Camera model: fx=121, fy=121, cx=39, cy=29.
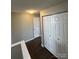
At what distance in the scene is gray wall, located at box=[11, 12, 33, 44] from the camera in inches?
339

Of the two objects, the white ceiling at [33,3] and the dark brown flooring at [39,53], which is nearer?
the white ceiling at [33,3]

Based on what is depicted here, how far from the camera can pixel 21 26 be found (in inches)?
353

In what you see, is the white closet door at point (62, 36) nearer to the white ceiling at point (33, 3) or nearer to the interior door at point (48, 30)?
the white ceiling at point (33, 3)

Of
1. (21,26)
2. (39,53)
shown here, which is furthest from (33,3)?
(21,26)

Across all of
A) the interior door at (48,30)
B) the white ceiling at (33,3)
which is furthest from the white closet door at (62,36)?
the interior door at (48,30)

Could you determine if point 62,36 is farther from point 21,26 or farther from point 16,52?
point 21,26

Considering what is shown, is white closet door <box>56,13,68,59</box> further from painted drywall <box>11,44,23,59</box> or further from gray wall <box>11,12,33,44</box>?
gray wall <box>11,12,33,44</box>

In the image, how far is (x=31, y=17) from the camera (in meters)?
9.29

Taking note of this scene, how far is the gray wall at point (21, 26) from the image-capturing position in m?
8.62

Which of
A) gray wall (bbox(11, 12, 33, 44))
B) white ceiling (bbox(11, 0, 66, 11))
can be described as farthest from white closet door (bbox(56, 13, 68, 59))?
gray wall (bbox(11, 12, 33, 44))
